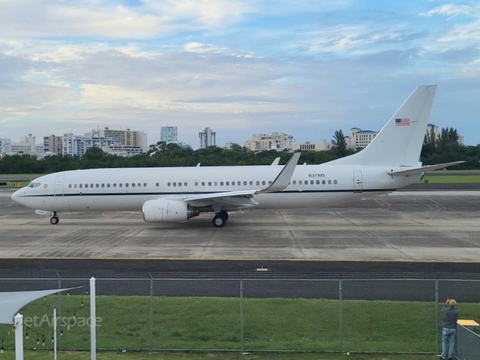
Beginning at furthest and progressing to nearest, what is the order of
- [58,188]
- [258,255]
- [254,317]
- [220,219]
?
[58,188]
[220,219]
[258,255]
[254,317]

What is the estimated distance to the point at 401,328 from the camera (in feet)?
35.3

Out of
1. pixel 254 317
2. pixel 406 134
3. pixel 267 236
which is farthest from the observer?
pixel 406 134

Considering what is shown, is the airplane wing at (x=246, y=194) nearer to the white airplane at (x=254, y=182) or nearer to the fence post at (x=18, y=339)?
the white airplane at (x=254, y=182)

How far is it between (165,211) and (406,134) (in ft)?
45.7

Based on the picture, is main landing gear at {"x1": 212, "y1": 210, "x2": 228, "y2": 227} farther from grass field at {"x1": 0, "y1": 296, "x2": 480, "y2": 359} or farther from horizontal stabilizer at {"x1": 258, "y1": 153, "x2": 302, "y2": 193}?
grass field at {"x1": 0, "y1": 296, "x2": 480, "y2": 359}

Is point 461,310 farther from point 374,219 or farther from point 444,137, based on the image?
point 444,137

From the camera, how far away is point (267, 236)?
2344 cm

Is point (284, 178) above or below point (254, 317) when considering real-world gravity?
above

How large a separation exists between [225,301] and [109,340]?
3121 mm

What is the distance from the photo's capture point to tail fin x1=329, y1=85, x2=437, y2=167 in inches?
1056

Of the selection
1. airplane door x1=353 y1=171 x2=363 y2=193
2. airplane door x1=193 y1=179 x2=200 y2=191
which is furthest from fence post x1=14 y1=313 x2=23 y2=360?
airplane door x1=353 y1=171 x2=363 y2=193

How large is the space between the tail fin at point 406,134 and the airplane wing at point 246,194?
626 centimetres

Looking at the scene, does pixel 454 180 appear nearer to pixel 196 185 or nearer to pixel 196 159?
pixel 196 159

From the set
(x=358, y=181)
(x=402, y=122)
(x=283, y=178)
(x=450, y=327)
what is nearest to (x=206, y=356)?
(x=450, y=327)
